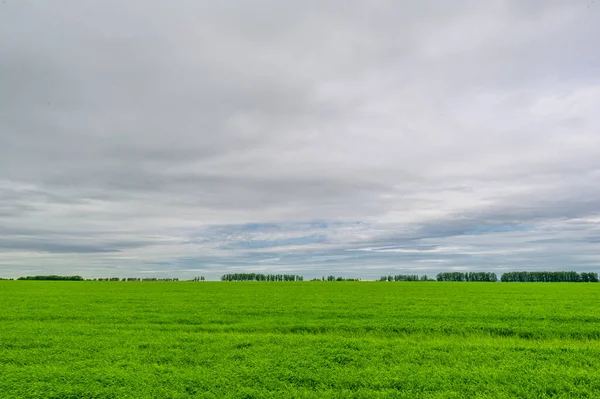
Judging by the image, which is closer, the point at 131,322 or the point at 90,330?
the point at 90,330

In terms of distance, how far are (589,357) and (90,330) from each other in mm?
16232

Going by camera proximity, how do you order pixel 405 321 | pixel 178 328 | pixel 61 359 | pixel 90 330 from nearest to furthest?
1. pixel 61 359
2. pixel 90 330
3. pixel 178 328
4. pixel 405 321

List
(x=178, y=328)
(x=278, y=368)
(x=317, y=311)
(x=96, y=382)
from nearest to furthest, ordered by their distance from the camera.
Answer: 1. (x=96, y=382)
2. (x=278, y=368)
3. (x=178, y=328)
4. (x=317, y=311)

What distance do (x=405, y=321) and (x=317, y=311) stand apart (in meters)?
5.05

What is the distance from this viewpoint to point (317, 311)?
19.8 meters

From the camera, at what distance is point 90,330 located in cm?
1412

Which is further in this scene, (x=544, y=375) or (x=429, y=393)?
(x=544, y=375)

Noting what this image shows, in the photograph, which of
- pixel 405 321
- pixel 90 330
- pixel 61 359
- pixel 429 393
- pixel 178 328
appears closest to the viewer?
pixel 429 393

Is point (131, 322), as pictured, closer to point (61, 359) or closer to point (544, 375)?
point (61, 359)

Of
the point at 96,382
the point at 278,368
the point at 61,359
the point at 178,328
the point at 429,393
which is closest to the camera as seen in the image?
the point at 429,393

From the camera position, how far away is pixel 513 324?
1605 centimetres

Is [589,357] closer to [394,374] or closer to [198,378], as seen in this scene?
[394,374]

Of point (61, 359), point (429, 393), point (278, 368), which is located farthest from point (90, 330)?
point (429, 393)

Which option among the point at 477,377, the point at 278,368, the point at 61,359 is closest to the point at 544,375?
the point at 477,377
